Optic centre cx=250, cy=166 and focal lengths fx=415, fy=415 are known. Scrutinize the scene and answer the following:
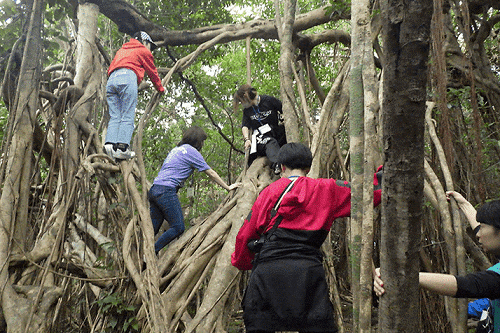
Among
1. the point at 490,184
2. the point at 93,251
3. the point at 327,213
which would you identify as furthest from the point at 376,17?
the point at 93,251

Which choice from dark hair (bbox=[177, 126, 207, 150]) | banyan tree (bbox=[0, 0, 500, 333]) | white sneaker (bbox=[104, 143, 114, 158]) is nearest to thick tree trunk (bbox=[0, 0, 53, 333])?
banyan tree (bbox=[0, 0, 500, 333])

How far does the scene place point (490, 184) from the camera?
178 inches

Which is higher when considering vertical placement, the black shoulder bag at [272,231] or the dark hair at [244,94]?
the dark hair at [244,94]

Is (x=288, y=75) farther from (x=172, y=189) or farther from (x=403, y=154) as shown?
(x=403, y=154)

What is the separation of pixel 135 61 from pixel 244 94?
1.08m

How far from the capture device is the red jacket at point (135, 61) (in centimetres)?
325

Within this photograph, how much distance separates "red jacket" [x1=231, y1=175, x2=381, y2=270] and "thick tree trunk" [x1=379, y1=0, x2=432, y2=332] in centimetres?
77

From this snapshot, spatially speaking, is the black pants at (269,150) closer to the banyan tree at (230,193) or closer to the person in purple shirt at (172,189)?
the banyan tree at (230,193)

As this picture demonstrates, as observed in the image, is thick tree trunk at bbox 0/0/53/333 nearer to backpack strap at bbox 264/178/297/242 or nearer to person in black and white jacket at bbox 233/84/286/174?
backpack strap at bbox 264/178/297/242

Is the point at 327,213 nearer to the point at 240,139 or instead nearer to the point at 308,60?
the point at 308,60

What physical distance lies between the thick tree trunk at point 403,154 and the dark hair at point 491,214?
633 millimetres

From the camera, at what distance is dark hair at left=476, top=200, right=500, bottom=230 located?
154cm

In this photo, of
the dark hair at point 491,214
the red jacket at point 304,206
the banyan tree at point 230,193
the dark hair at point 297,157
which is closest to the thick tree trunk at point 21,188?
the banyan tree at point 230,193

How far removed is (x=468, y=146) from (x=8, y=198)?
4.05m
